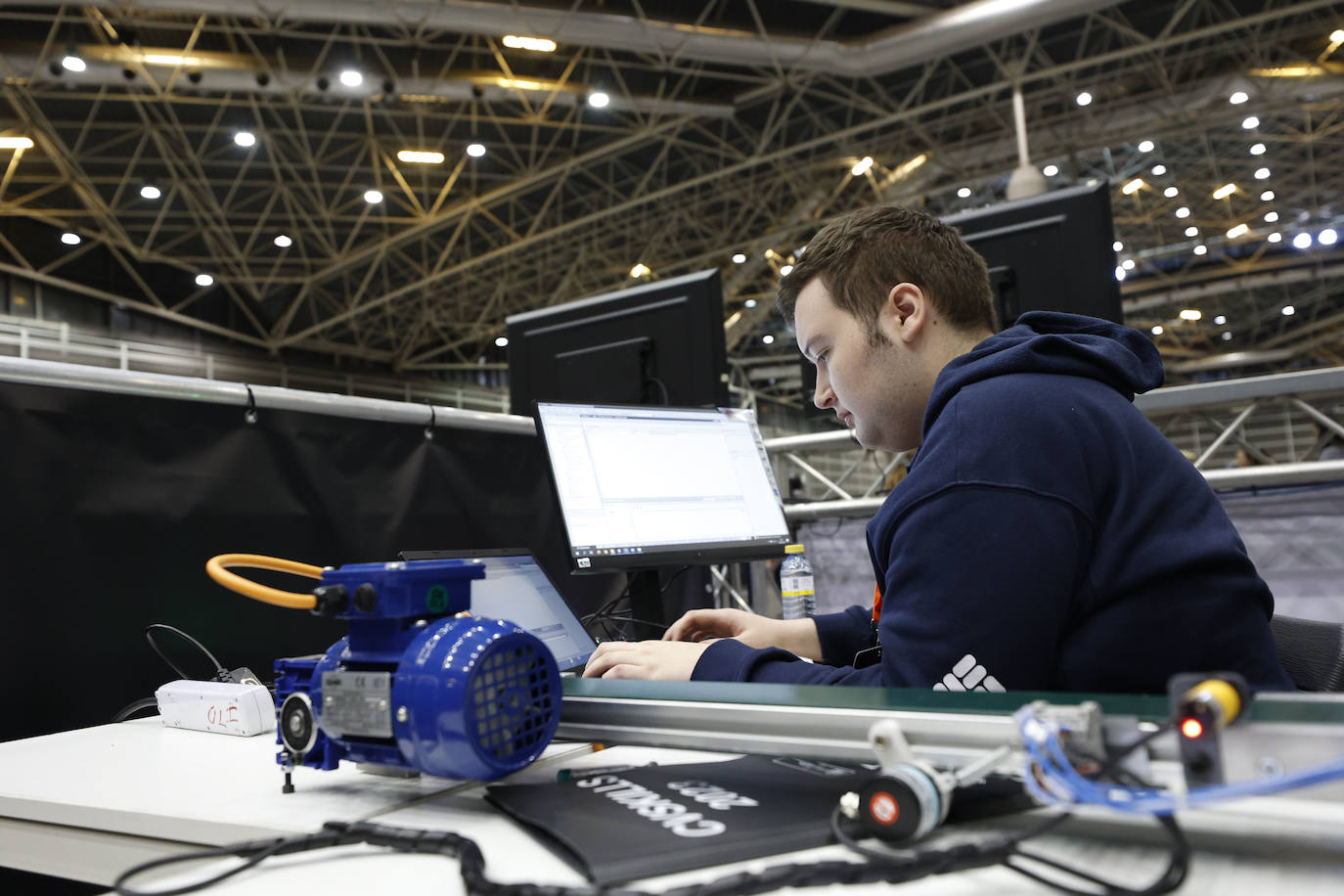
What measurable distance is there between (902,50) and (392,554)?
861 cm

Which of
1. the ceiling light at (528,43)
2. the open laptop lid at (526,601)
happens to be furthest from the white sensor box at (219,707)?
the ceiling light at (528,43)

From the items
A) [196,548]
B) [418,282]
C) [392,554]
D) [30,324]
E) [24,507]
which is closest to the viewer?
[24,507]

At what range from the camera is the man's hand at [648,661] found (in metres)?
1.07

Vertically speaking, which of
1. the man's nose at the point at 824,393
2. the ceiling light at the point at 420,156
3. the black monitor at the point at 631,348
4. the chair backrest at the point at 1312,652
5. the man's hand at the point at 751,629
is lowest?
the chair backrest at the point at 1312,652

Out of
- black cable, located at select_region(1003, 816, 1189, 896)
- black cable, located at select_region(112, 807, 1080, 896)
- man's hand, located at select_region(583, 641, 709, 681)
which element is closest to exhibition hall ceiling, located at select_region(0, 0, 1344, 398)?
man's hand, located at select_region(583, 641, 709, 681)

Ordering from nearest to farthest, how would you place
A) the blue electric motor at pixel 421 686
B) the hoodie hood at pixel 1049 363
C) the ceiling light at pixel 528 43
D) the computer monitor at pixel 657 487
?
the blue electric motor at pixel 421 686 < the hoodie hood at pixel 1049 363 < the computer monitor at pixel 657 487 < the ceiling light at pixel 528 43

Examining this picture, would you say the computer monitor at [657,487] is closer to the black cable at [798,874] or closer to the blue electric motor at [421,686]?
the blue electric motor at [421,686]

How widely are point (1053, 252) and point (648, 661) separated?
1723 millimetres

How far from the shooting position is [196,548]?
169 cm

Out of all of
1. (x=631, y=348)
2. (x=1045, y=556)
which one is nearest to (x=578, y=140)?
(x=631, y=348)

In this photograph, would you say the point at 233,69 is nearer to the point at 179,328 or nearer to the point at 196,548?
the point at 179,328

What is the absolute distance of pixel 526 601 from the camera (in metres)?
1.52

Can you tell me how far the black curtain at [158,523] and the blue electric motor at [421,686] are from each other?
0.77m

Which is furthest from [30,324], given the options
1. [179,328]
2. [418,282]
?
[418,282]
